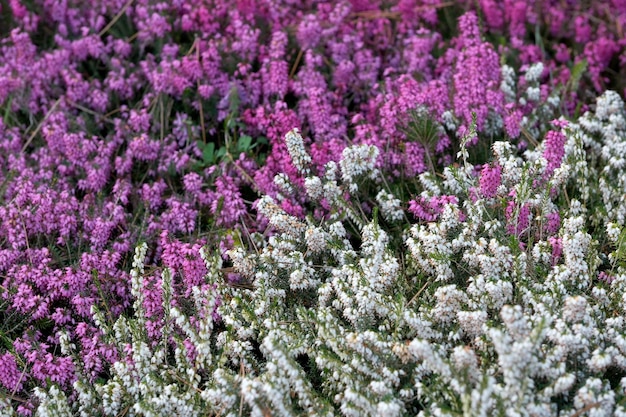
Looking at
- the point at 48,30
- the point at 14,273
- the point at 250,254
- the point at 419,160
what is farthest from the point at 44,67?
the point at 419,160

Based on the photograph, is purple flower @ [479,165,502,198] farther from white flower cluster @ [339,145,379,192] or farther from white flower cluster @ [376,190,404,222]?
white flower cluster @ [339,145,379,192]

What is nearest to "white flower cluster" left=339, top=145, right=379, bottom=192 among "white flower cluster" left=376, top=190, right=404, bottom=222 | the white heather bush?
the white heather bush

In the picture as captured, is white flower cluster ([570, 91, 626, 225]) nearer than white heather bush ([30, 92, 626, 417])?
No

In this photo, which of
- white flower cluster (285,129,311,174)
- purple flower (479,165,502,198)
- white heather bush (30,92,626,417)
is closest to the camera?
white heather bush (30,92,626,417)

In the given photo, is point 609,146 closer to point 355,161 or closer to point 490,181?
point 490,181

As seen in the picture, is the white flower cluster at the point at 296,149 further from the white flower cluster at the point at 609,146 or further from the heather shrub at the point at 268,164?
the white flower cluster at the point at 609,146

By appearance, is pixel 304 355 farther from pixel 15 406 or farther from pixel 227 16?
pixel 227 16

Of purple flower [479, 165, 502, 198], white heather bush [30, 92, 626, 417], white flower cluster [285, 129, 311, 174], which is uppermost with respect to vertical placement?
white flower cluster [285, 129, 311, 174]

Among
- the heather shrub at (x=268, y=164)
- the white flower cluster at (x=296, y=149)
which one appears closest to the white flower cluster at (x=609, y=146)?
the heather shrub at (x=268, y=164)
